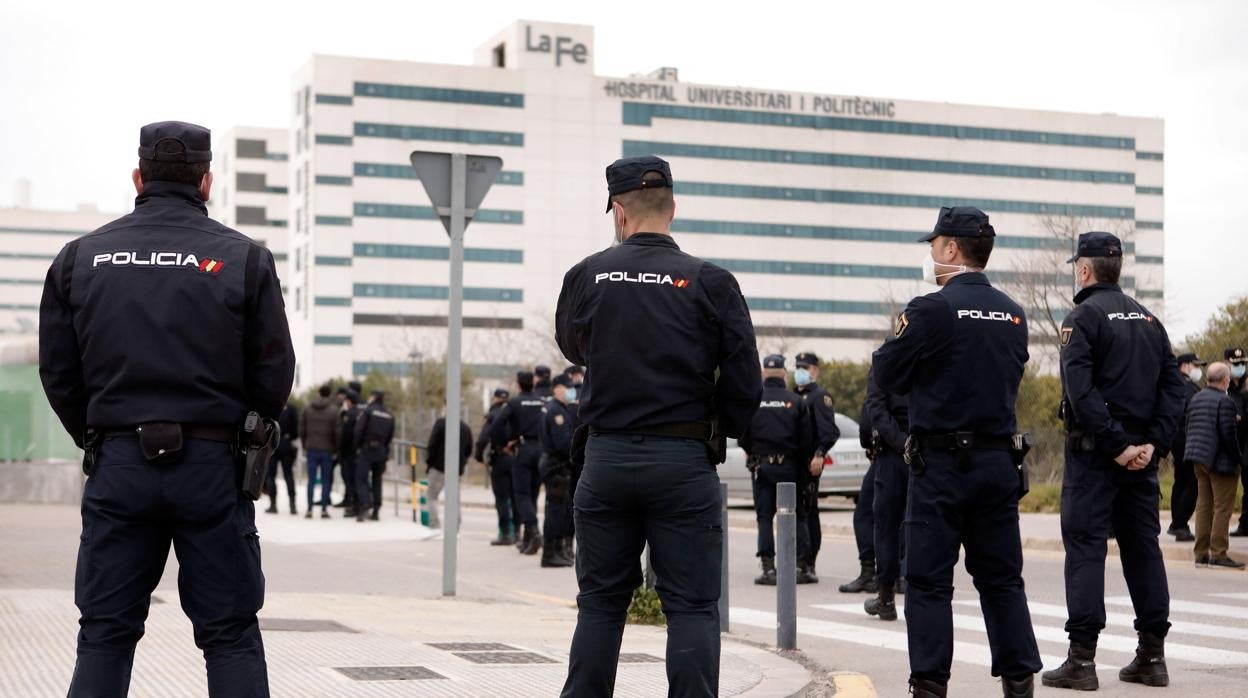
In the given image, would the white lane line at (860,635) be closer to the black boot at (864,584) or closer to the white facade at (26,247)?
the black boot at (864,584)

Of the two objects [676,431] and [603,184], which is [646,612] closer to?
[676,431]

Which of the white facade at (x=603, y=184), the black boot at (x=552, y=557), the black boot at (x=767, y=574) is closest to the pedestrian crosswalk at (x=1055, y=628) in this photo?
the black boot at (x=767, y=574)

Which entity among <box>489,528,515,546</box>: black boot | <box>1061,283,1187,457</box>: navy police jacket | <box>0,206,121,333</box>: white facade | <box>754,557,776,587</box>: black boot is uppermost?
<box>0,206,121,333</box>: white facade

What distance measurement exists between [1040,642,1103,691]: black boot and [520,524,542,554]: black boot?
427 inches

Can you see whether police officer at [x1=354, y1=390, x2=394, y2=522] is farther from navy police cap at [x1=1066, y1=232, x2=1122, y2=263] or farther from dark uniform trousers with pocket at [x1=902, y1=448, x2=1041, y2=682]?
dark uniform trousers with pocket at [x1=902, y1=448, x2=1041, y2=682]

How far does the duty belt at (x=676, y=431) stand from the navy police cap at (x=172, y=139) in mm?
1649

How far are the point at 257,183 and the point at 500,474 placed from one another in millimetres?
124255

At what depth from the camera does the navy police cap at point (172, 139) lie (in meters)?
5.05

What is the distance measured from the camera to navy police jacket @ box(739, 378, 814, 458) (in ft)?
45.1

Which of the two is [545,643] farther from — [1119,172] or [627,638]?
[1119,172]

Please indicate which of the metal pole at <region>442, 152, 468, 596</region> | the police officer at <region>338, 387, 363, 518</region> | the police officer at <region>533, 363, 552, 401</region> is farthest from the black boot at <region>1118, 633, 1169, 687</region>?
the police officer at <region>338, 387, 363, 518</region>

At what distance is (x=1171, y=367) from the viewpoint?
7.91 metres

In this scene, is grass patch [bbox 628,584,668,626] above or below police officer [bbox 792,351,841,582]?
below

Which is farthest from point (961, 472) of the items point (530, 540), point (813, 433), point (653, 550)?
point (530, 540)
